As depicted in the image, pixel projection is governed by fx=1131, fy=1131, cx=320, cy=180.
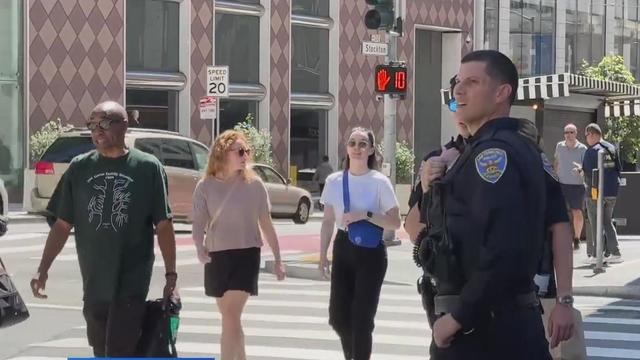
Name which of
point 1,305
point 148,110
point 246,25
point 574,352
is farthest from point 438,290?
point 246,25

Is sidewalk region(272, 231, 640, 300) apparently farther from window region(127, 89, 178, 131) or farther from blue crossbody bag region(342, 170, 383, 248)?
window region(127, 89, 178, 131)

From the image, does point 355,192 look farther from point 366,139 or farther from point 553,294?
point 553,294

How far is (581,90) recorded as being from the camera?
24.4 meters

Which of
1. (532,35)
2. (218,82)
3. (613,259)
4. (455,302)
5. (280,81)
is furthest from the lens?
(532,35)

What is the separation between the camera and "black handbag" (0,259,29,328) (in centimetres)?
552

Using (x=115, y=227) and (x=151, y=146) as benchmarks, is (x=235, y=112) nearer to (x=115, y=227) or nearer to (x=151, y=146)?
(x=151, y=146)

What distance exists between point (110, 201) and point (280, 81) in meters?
34.0

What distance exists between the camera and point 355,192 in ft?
26.5

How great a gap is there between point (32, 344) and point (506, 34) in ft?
147

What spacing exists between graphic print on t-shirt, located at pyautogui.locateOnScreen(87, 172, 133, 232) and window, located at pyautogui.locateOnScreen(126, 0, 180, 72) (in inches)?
1165

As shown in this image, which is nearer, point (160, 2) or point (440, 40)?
point (160, 2)

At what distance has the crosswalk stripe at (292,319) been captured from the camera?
11258mm

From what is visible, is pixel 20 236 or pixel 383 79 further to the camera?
pixel 20 236

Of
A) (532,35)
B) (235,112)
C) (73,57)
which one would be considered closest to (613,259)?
(73,57)
